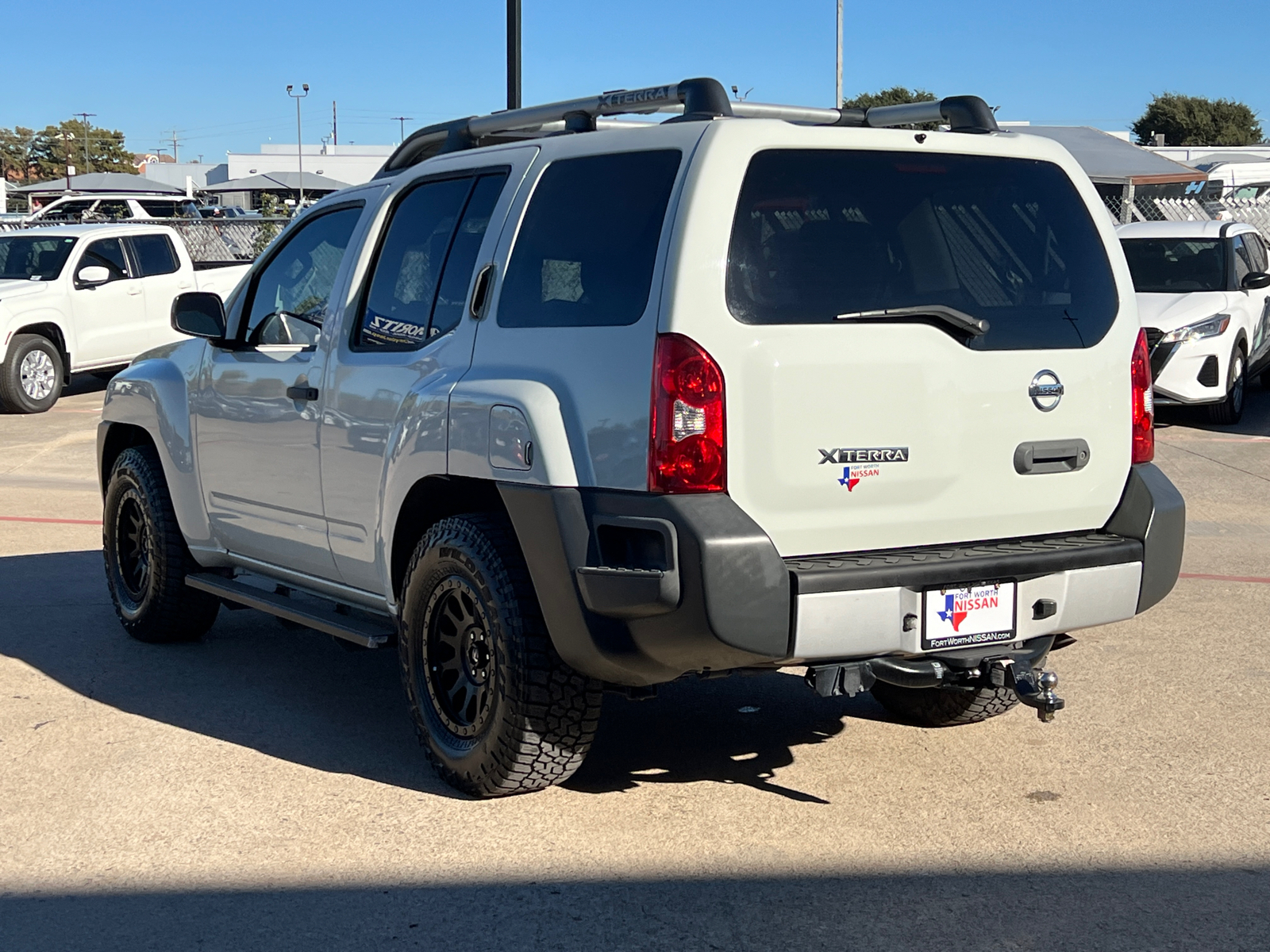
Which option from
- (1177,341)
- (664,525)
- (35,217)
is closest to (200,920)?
(664,525)

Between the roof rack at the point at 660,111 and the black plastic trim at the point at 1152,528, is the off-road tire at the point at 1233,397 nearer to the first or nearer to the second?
the roof rack at the point at 660,111

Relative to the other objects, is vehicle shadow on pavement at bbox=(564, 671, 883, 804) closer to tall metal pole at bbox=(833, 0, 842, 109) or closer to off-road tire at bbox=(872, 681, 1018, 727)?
off-road tire at bbox=(872, 681, 1018, 727)

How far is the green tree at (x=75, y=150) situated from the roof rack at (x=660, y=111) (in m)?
116

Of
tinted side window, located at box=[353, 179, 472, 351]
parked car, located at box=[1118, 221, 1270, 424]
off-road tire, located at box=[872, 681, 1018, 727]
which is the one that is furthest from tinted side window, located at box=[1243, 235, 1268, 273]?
tinted side window, located at box=[353, 179, 472, 351]

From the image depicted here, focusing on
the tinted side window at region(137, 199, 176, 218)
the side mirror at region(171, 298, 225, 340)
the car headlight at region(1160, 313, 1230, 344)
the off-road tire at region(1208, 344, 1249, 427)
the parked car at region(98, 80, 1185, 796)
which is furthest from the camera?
the tinted side window at region(137, 199, 176, 218)

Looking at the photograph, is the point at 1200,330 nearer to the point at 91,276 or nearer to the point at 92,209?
the point at 91,276

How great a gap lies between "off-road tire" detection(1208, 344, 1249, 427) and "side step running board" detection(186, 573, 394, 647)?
1052 centimetres

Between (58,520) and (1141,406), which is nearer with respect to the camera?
(1141,406)

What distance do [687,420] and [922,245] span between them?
94 cm

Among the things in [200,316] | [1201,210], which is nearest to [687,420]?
[200,316]

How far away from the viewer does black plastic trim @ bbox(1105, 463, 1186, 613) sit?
461 cm

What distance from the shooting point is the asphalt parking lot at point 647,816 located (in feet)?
12.5

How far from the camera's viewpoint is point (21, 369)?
16.0 meters

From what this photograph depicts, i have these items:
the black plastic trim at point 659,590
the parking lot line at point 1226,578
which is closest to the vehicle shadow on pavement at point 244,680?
the black plastic trim at point 659,590
